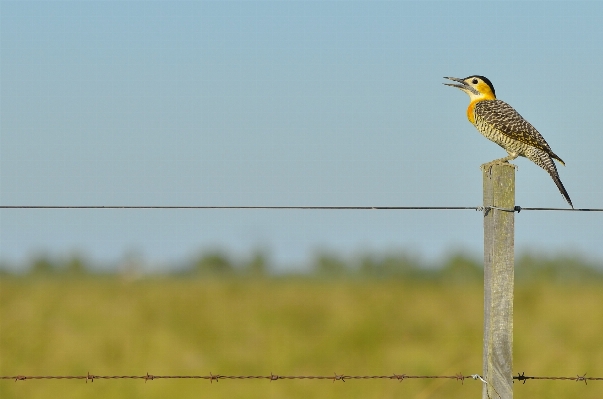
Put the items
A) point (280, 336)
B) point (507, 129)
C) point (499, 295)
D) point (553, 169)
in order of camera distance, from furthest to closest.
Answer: point (280, 336) < point (507, 129) < point (553, 169) < point (499, 295)

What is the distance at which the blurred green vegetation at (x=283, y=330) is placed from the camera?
10.3m

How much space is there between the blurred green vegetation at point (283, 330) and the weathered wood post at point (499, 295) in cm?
497

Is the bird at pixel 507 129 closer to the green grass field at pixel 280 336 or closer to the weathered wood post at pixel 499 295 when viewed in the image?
the weathered wood post at pixel 499 295

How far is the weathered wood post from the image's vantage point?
5016 mm

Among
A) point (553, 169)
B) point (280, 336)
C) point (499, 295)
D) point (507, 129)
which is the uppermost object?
point (507, 129)

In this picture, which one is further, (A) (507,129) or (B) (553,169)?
(A) (507,129)

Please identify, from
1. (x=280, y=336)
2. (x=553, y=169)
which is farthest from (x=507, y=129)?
(x=280, y=336)

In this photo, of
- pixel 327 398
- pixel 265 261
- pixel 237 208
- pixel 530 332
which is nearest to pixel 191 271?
pixel 265 261

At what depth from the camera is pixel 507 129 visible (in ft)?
26.2

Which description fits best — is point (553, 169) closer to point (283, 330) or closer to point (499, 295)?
point (499, 295)

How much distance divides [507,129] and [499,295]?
3147mm

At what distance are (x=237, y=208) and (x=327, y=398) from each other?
4.90 metres

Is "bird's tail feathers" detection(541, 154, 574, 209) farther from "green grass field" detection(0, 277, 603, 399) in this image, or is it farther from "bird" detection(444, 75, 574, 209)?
"green grass field" detection(0, 277, 603, 399)

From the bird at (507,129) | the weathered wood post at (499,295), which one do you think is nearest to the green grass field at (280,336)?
the bird at (507,129)
